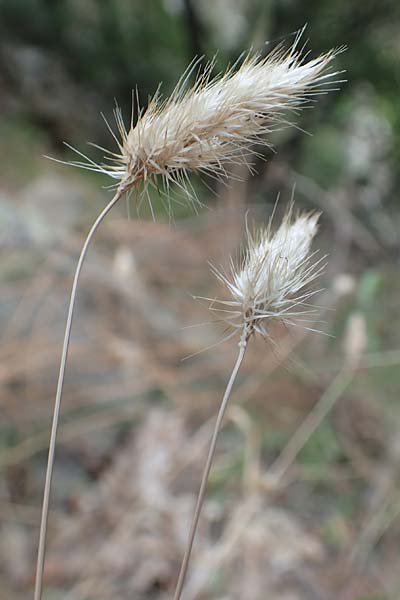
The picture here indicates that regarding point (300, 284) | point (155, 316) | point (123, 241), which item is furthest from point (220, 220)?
point (300, 284)

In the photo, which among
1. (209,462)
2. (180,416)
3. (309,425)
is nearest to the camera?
(209,462)

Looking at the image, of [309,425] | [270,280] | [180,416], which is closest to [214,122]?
[270,280]

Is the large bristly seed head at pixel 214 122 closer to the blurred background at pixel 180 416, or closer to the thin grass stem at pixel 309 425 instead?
the blurred background at pixel 180 416

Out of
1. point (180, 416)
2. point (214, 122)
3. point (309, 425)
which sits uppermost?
point (180, 416)

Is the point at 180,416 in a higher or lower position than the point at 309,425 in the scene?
higher

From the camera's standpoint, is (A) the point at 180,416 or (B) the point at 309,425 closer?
(B) the point at 309,425

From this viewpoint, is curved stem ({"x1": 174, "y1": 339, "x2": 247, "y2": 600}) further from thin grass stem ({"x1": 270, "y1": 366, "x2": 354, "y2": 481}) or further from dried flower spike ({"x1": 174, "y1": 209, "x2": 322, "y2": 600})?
thin grass stem ({"x1": 270, "y1": 366, "x2": 354, "y2": 481})

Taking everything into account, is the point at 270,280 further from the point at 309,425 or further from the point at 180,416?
the point at 180,416

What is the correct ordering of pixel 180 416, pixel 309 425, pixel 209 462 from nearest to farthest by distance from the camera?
pixel 209 462 → pixel 309 425 → pixel 180 416

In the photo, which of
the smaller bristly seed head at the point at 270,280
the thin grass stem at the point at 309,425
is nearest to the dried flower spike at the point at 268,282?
the smaller bristly seed head at the point at 270,280
